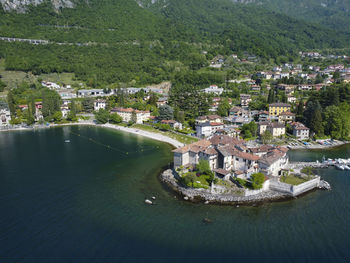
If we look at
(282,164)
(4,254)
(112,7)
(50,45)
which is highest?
(112,7)

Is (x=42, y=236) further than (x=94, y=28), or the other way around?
(x=94, y=28)

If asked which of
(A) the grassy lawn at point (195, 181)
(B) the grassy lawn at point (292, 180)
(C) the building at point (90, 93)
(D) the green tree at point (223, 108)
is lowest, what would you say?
(B) the grassy lawn at point (292, 180)

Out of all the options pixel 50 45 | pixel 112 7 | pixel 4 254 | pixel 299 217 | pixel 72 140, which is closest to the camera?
pixel 4 254

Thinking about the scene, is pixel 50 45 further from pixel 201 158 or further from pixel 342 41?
pixel 342 41

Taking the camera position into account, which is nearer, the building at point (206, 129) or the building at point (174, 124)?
the building at point (206, 129)

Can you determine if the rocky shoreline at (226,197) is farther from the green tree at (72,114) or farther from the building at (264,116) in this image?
the green tree at (72,114)

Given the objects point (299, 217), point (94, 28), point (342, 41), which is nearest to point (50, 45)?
point (94, 28)

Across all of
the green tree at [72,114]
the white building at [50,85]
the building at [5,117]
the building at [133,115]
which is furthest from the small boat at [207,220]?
the white building at [50,85]

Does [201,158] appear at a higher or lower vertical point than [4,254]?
higher
